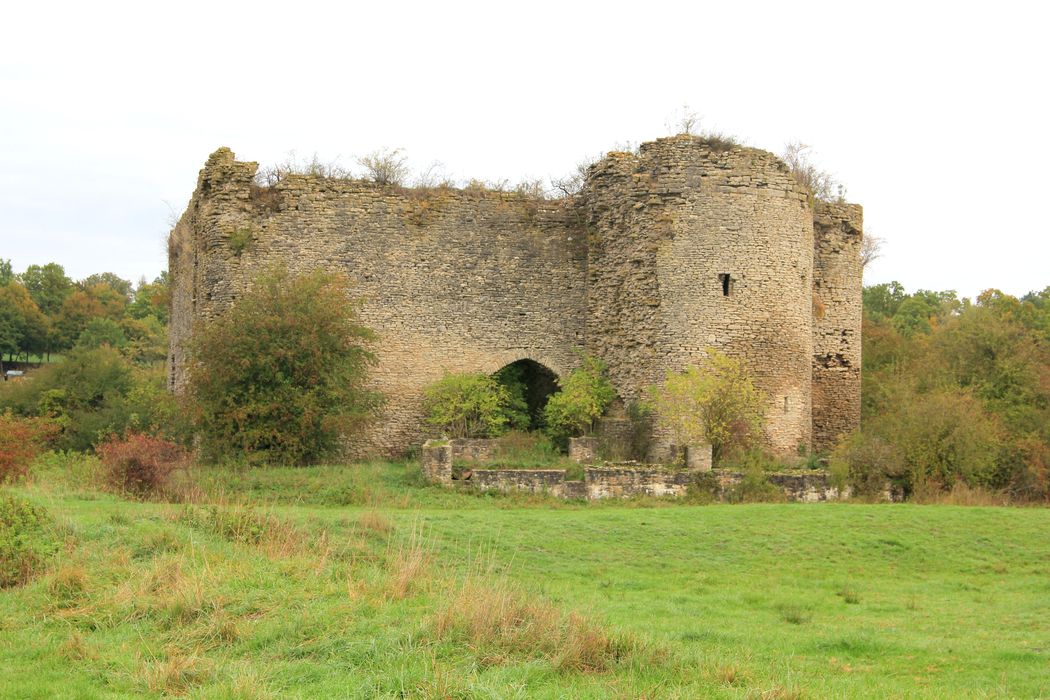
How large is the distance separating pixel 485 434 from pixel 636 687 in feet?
50.7

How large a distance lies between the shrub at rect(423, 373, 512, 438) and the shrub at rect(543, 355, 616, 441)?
1075 millimetres

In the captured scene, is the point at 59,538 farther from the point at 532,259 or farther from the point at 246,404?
the point at 532,259

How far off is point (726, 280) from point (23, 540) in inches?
583

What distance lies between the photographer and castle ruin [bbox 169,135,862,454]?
21.9 metres

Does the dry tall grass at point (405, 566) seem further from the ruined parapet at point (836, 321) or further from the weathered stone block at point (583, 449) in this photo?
the ruined parapet at point (836, 321)

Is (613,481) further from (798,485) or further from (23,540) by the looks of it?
(23,540)

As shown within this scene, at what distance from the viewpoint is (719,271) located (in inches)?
859

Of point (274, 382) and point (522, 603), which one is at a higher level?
point (274, 382)

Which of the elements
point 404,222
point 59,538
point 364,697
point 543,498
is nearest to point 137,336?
point 404,222

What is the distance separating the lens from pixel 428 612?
8711 mm

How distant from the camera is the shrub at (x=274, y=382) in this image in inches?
740

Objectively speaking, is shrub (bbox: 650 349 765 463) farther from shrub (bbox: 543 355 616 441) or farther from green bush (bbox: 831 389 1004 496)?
green bush (bbox: 831 389 1004 496)

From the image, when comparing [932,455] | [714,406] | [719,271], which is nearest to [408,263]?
[719,271]

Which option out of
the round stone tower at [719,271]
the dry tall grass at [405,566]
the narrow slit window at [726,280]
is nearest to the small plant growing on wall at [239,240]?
the round stone tower at [719,271]
